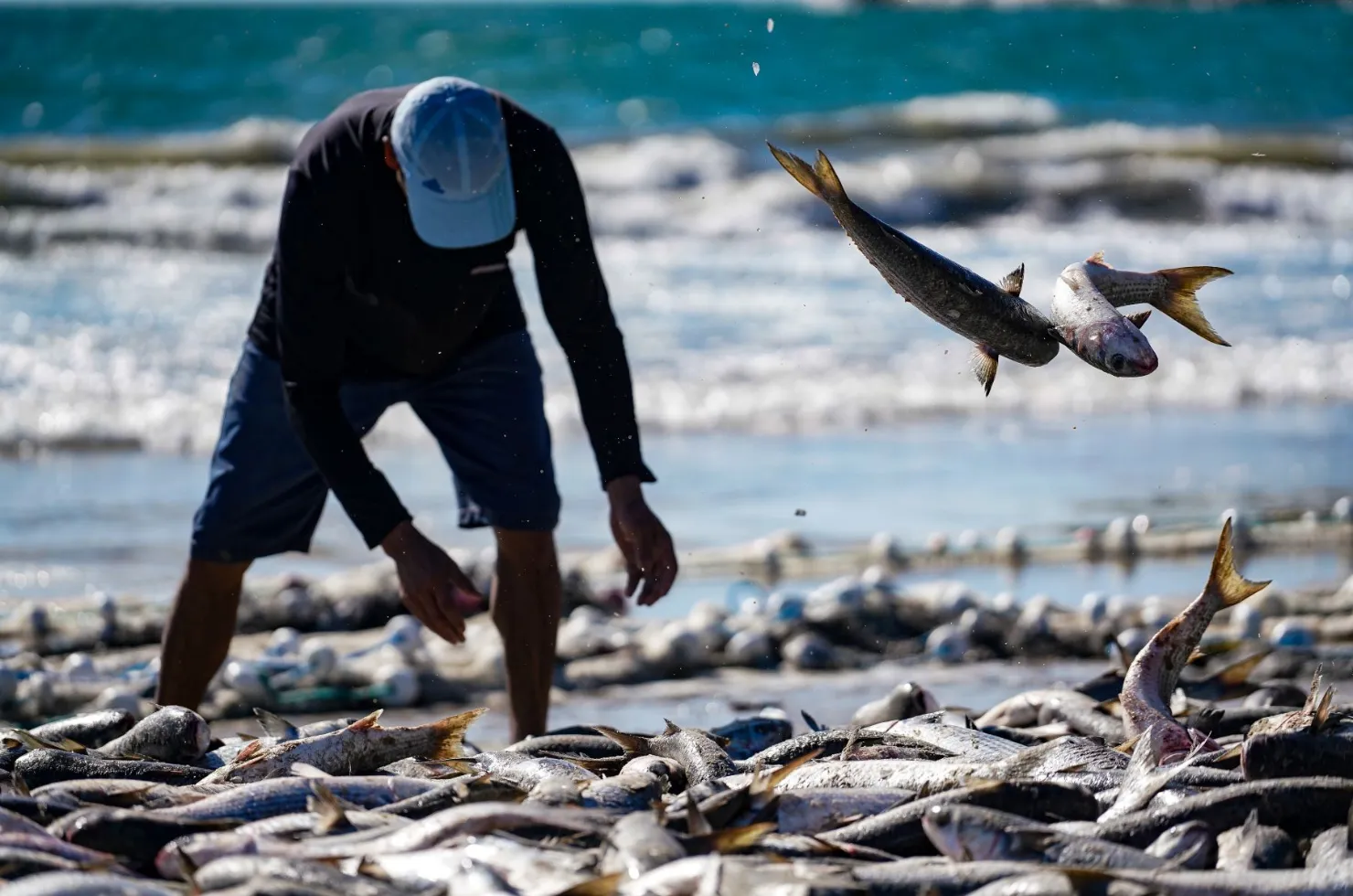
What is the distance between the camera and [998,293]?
11.7ft

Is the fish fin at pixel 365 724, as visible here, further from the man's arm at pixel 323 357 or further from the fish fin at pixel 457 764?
the man's arm at pixel 323 357

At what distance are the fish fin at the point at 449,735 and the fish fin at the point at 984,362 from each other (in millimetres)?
1484

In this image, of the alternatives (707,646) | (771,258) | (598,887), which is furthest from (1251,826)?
(771,258)

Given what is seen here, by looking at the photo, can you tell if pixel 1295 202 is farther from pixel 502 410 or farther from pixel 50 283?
pixel 502 410

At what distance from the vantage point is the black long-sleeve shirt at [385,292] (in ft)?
14.3

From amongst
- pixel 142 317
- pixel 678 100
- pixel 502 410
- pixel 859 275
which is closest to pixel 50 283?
pixel 142 317

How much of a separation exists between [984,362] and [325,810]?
1668 mm

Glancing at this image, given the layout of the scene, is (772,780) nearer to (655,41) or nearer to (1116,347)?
(1116,347)

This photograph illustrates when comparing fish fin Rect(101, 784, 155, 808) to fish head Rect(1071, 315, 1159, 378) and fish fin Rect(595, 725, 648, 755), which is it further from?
fish head Rect(1071, 315, 1159, 378)

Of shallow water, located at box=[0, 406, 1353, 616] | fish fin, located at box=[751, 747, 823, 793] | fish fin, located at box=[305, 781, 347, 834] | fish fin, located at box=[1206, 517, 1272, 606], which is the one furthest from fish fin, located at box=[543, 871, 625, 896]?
shallow water, located at box=[0, 406, 1353, 616]

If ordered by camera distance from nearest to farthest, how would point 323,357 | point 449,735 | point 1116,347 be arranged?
point 1116,347 → point 449,735 → point 323,357

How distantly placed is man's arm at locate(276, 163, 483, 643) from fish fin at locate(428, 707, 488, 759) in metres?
0.23

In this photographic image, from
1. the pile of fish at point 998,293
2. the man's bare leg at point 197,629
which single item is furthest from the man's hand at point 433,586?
the pile of fish at point 998,293

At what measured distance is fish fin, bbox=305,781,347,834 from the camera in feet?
10.7
